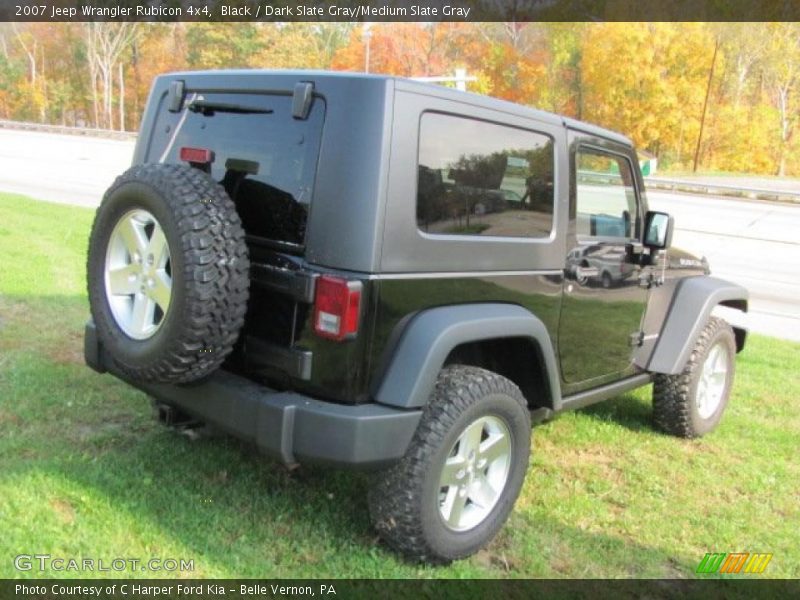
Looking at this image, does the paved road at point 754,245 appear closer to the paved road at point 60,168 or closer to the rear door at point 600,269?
the rear door at point 600,269

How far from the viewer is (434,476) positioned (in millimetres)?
2947

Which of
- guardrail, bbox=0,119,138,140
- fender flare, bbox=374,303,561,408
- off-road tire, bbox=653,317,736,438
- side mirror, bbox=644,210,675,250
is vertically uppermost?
guardrail, bbox=0,119,138,140

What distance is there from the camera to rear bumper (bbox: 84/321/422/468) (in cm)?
271

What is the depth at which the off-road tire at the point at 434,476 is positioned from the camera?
2.92 m

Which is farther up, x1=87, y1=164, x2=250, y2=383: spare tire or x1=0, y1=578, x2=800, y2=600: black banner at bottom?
x1=87, y1=164, x2=250, y2=383: spare tire

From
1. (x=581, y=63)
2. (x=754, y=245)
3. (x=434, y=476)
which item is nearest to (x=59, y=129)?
(x=581, y=63)

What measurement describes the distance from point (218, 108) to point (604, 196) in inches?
83.9

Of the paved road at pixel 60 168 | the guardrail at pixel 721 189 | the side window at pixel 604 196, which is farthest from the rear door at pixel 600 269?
the guardrail at pixel 721 189

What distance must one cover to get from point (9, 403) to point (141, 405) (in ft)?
2.31

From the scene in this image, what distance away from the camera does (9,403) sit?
165 inches

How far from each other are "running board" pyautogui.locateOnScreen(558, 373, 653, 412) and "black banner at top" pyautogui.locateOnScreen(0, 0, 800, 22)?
31.7 m

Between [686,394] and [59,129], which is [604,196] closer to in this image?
[686,394]

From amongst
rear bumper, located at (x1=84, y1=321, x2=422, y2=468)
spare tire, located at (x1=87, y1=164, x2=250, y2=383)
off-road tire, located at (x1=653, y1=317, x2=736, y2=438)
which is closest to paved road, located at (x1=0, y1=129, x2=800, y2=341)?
off-road tire, located at (x1=653, y1=317, x2=736, y2=438)

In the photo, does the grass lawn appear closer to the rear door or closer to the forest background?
the rear door
